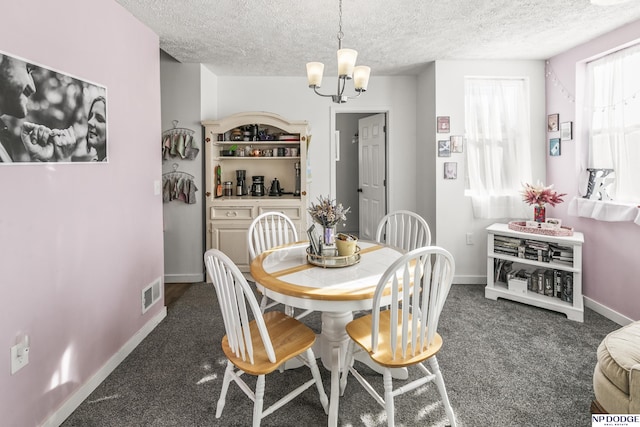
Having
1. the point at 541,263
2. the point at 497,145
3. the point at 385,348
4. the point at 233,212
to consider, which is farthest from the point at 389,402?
the point at 497,145

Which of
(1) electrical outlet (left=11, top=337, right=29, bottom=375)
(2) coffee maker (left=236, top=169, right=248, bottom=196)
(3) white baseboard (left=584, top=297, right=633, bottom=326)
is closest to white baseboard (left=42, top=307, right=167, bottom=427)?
(1) electrical outlet (left=11, top=337, right=29, bottom=375)

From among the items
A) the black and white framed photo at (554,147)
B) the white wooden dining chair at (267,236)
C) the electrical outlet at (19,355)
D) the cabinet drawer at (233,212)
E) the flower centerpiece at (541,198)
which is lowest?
the electrical outlet at (19,355)

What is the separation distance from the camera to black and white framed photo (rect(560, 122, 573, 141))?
3.54 meters

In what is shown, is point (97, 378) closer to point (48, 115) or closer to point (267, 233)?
point (267, 233)

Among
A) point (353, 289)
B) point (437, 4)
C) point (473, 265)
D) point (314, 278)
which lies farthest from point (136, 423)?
point (473, 265)

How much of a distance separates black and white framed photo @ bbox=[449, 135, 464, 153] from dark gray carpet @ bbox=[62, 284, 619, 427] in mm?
1802

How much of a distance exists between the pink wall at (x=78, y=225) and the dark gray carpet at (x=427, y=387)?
0.25 meters

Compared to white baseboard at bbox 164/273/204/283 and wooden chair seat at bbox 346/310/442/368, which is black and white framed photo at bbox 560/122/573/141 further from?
white baseboard at bbox 164/273/204/283

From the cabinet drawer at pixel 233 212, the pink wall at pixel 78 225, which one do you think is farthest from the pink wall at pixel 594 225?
the pink wall at pixel 78 225

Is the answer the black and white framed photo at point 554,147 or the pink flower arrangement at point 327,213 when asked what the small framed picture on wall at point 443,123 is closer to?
the black and white framed photo at point 554,147

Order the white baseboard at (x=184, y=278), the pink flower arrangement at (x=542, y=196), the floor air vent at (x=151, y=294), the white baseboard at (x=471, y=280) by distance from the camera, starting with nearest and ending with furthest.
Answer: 1. the floor air vent at (x=151, y=294)
2. the pink flower arrangement at (x=542, y=196)
3. the white baseboard at (x=471, y=280)
4. the white baseboard at (x=184, y=278)

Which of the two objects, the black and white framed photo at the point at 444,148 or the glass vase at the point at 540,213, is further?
the black and white framed photo at the point at 444,148

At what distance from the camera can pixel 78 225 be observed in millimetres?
2053

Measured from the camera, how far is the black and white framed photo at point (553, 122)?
3.74 meters
